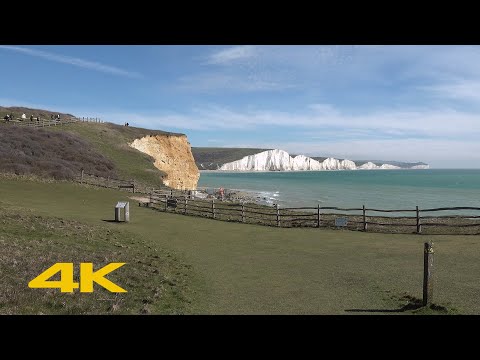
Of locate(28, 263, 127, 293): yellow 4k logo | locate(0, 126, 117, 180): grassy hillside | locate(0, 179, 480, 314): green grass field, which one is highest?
locate(0, 126, 117, 180): grassy hillside

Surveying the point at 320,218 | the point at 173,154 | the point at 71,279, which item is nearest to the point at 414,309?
the point at 71,279

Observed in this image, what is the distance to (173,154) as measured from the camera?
75500mm

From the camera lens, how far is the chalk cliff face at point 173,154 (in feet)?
238

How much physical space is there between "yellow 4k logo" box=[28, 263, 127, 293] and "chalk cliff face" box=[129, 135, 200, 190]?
198 ft

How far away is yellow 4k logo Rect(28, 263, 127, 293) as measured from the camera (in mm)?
8305

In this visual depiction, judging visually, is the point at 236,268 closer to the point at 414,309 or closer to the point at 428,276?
the point at 414,309

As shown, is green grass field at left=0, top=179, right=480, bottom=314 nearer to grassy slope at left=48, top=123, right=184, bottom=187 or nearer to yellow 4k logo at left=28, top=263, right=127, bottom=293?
yellow 4k logo at left=28, top=263, right=127, bottom=293

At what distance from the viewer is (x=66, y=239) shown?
1411 centimetres

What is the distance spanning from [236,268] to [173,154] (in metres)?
64.9

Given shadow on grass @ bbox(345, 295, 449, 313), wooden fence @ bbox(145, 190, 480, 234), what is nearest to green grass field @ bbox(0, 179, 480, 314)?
shadow on grass @ bbox(345, 295, 449, 313)

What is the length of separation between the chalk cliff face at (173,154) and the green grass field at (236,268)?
169 ft

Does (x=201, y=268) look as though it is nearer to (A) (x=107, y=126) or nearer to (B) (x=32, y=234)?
(B) (x=32, y=234)

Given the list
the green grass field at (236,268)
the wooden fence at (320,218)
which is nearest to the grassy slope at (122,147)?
the wooden fence at (320,218)
